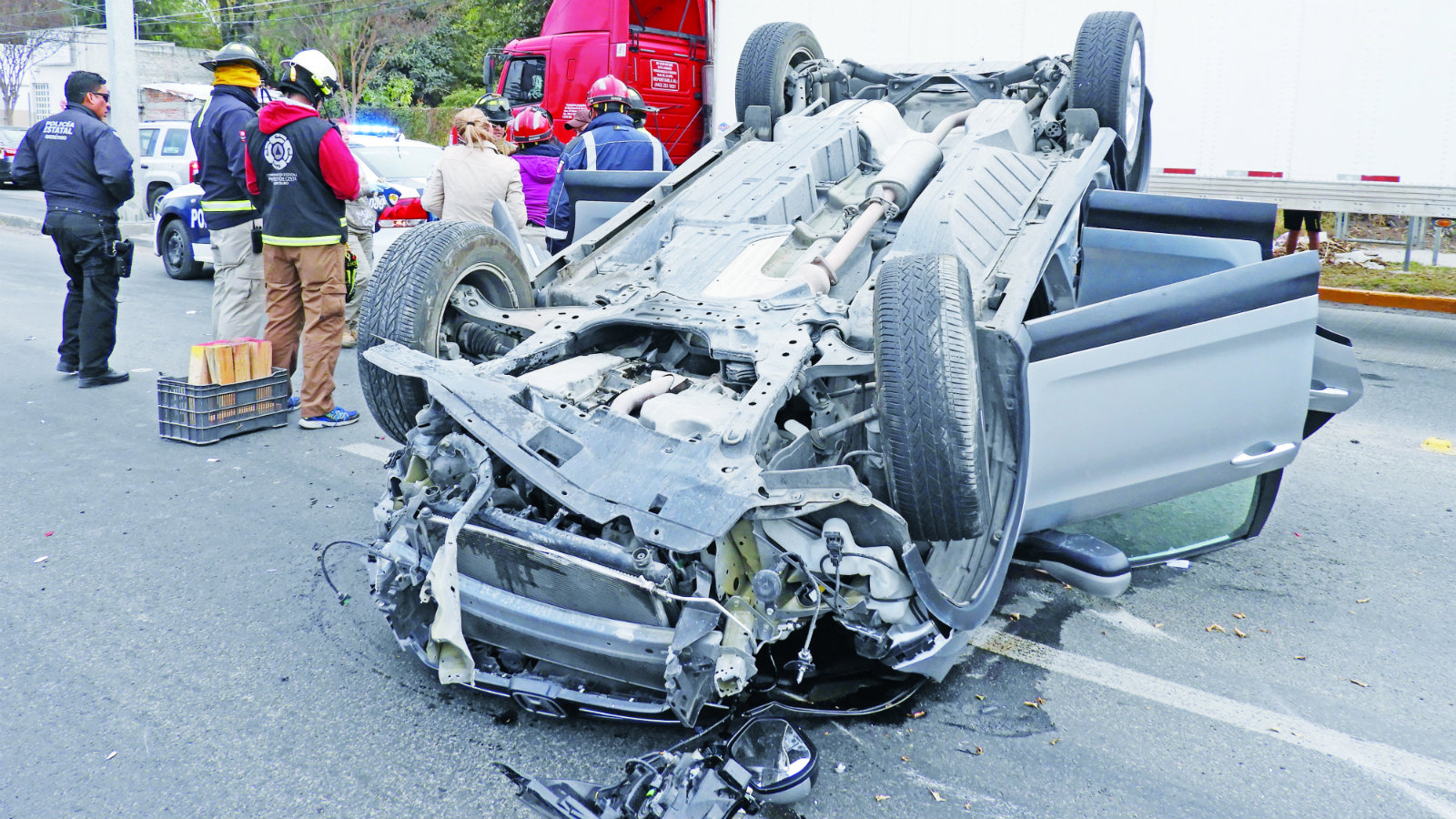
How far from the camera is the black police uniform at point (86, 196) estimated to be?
261 inches

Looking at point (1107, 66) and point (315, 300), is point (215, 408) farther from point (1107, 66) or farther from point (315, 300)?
point (1107, 66)

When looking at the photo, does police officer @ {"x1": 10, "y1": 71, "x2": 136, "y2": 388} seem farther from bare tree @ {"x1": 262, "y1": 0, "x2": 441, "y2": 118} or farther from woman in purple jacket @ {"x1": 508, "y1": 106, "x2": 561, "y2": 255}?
bare tree @ {"x1": 262, "y1": 0, "x2": 441, "y2": 118}

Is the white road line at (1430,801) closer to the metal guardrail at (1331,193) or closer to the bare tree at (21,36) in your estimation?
the metal guardrail at (1331,193)

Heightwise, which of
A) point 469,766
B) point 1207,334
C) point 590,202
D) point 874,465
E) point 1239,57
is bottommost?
point 469,766

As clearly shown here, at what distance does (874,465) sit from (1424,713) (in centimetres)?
183

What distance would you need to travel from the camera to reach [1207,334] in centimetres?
356

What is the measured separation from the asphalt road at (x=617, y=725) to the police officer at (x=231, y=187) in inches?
69.4

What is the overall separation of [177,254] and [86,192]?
15.9 feet

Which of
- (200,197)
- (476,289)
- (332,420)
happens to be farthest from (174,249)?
(476,289)

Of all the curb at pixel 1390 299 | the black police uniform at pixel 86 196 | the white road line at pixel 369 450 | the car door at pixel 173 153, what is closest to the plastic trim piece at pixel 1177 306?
the white road line at pixel 369 450

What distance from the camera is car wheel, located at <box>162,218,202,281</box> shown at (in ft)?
36.3

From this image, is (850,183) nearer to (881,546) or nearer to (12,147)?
(881,546)

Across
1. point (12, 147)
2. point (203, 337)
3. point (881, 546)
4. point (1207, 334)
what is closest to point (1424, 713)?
point (1207, 334)

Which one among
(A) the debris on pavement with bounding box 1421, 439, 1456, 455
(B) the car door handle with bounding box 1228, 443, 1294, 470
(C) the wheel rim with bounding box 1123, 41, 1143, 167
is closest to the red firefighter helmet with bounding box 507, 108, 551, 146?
(C) the wheel rim with bounding box 1123, 41, 1143, 167
